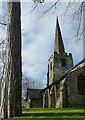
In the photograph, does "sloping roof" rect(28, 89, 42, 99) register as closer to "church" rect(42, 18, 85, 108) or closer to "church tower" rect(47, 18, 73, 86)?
"church tower" rect(47, 18, 73, 86)

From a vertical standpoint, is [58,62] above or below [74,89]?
above

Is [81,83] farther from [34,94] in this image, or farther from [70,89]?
[34,94]

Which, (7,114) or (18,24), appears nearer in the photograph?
(7,114)

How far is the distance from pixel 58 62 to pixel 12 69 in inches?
1492

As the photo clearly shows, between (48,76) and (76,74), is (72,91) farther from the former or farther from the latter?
(48,76)

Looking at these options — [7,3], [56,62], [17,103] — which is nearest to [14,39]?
[7,3]

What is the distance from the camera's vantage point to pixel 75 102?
1329 inches

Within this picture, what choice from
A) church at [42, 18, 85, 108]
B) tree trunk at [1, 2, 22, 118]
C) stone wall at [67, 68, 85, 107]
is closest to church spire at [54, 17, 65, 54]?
church at [42, 18, 85, 108]

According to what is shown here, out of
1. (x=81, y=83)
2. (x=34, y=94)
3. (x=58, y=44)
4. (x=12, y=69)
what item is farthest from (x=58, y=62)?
(x=12, y=69)

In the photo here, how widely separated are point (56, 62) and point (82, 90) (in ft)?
49.4

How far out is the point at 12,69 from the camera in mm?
11852

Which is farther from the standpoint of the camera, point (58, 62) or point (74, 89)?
point (58, 62)

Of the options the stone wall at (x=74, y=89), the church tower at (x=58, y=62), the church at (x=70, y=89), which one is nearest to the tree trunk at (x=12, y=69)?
the church at (x=70, y=89)

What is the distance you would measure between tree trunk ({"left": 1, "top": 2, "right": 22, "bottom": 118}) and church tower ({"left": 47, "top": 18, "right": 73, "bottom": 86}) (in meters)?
36.6
